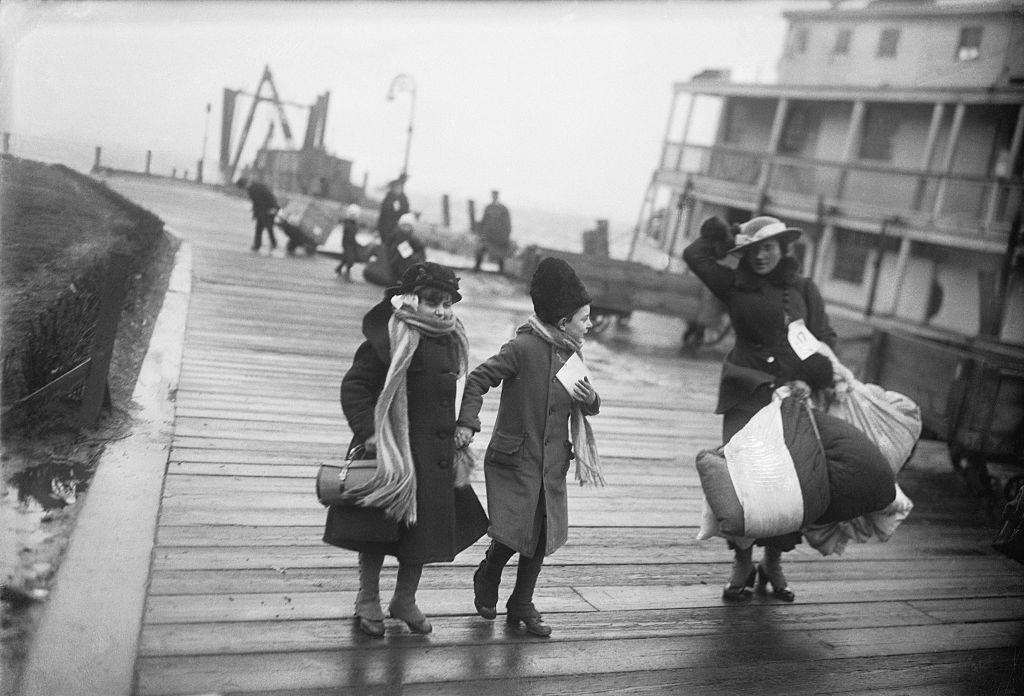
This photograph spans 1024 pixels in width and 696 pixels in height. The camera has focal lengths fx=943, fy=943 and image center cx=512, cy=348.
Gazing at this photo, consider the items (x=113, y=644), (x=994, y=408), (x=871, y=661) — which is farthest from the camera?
(x=994, y=408)

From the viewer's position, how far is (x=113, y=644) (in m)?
2.90

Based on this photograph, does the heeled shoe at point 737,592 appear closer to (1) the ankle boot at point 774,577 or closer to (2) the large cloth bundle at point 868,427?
(1) the ankle boot at point 774,577

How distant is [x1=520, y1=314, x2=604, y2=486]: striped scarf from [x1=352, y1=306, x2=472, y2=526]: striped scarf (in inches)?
16.5

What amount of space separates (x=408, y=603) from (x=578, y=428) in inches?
35.7

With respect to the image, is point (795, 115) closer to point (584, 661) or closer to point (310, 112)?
point (310, 112)

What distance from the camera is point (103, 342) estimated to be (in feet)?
15.9

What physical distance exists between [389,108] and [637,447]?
19.0 m

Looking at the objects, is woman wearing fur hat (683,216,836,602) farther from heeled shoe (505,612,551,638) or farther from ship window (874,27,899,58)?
ship window (874,27,899,58)

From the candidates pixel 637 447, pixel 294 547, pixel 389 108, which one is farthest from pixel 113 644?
pixel 389 108

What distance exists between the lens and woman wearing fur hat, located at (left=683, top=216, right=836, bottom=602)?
14.1ft

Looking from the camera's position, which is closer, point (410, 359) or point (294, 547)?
point (410, 359)

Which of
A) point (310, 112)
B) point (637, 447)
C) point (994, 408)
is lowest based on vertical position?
point (637, 447)

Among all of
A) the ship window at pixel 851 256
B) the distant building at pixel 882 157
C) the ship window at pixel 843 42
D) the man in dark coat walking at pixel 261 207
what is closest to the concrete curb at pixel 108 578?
the man in dark coat walking at pixel 261 207

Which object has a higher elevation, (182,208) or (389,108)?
(389,108)
